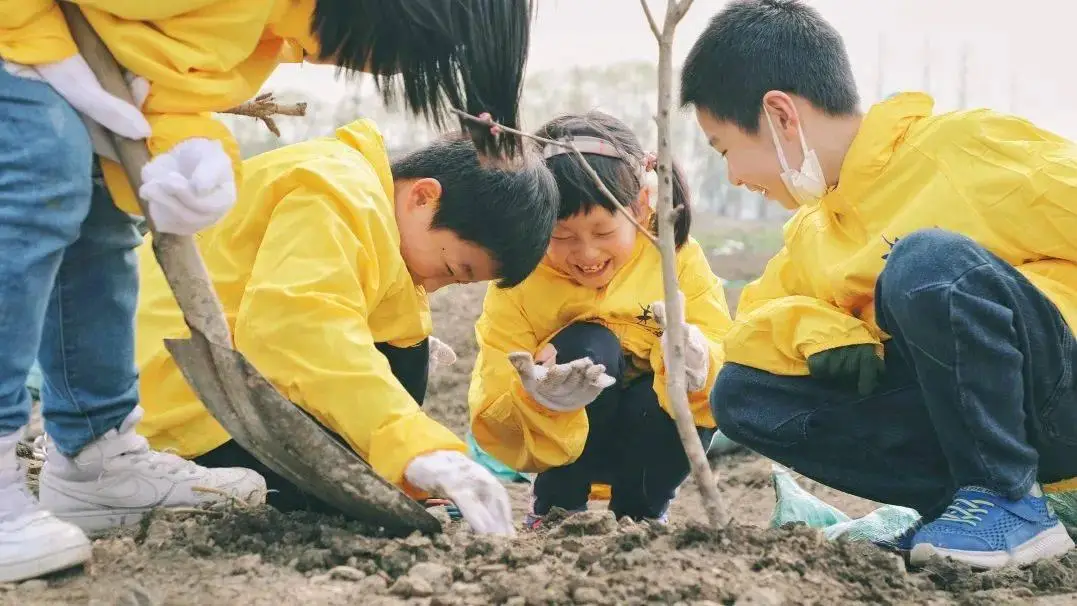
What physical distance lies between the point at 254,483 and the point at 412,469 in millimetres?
596

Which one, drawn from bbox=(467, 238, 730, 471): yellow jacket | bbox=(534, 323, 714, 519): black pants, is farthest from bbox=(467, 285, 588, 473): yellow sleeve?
bbox=(534, 323, 714, 519): black pants

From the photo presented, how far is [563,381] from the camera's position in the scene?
110 inches

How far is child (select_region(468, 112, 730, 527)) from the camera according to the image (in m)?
2.89

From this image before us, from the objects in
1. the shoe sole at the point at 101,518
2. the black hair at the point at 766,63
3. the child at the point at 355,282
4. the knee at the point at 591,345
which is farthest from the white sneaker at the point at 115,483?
the black hair at the point at 766,63

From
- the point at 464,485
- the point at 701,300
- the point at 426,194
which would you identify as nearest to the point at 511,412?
the point at 701,300

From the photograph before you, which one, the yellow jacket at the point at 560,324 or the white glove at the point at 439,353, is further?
the white glove at the point at 439,353

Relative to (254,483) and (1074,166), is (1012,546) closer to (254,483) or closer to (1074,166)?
(1074,166)

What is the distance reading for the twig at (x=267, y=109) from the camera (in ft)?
8.13

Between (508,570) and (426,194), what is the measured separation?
1.09m

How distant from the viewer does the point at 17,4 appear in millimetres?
1705

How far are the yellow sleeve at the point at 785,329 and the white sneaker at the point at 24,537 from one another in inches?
60.3

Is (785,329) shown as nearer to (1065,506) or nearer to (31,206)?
(1065,506)

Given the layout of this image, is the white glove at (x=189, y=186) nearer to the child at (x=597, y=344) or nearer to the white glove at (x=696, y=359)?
the child at (x=597, y=344)

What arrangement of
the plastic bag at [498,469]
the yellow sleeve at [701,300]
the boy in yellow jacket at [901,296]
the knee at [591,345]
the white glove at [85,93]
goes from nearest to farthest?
the white glove at [85,93] → the boy in yellow jacket at [901,296] → the knee at [591,345] → the yellow sleeve at [701,300] → the plastic bag at [498,469]
